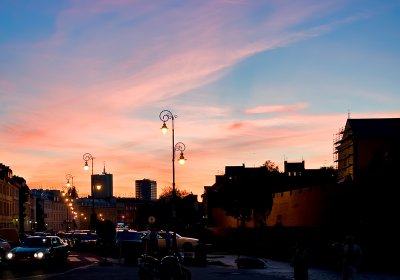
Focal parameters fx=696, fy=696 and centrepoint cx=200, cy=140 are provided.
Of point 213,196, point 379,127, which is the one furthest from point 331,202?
point 213,196

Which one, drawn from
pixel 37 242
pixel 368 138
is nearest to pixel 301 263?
pixel 37 242

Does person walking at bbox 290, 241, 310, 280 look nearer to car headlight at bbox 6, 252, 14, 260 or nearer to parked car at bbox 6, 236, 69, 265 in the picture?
parked car at bbox 6, 236, 69, 265

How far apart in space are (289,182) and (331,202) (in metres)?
58.0

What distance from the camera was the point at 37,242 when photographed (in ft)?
119

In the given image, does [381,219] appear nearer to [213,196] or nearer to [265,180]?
[265,180]

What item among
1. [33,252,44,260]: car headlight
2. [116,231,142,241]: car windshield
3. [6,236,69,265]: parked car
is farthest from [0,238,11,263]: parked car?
[116,231,142,241]: car windshield

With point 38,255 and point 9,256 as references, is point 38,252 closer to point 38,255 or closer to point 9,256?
point 38,255

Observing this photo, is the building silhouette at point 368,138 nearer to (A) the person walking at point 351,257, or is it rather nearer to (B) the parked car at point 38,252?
(B) the parked car at point 38,252

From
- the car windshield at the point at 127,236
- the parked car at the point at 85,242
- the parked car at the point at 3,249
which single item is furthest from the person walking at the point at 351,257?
the parked car at the point at 85,242

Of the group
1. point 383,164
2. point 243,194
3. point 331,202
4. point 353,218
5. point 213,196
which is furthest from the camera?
point 213,196

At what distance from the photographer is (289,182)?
11606 centimetres

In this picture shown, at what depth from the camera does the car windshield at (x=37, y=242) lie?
36000mm

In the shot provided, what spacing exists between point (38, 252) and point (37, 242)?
1547mm

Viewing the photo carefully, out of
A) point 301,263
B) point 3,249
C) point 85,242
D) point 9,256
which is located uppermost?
point 301,263
